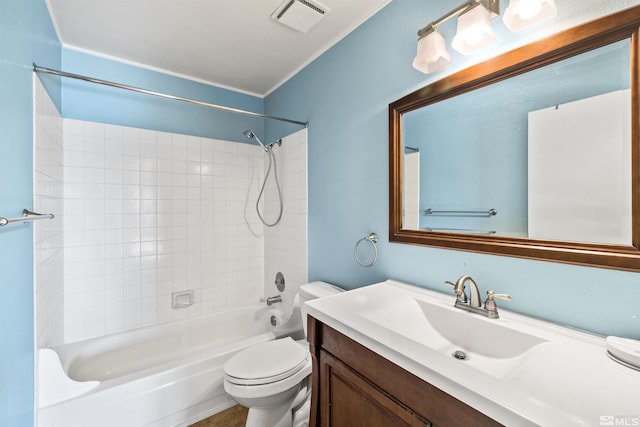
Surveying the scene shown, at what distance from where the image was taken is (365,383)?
2.73 ft

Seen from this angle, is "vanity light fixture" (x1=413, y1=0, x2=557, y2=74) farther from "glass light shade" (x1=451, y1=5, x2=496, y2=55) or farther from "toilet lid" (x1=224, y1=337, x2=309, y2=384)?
"toilet lid" (x1=224, y1=337, x2=309, y2=384)

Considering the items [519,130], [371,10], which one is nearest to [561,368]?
[519,130]

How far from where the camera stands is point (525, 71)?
913 millimetres

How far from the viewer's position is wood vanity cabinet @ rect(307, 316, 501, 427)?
629 mm

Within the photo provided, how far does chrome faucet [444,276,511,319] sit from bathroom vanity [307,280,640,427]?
30 millimetres

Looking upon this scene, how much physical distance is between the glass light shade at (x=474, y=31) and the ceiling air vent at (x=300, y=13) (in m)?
0.81

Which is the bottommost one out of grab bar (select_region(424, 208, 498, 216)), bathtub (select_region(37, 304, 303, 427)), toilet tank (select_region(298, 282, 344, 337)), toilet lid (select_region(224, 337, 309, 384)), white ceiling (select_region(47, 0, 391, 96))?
bathtub (select_region(37, 304, 303, 427))

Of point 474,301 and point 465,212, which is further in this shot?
point 465,212

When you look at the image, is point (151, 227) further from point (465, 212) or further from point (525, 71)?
point (525, 71)

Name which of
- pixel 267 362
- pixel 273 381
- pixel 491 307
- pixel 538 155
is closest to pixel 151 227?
pixel 267 362

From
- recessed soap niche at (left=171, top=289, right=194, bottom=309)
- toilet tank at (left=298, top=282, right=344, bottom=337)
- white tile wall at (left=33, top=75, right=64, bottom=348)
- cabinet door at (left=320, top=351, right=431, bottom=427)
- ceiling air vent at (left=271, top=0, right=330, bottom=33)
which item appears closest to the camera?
cabinet door at (left=320, top=351, right=431, bottom=427)

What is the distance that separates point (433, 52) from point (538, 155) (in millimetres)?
556

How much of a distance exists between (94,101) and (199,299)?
169cm
